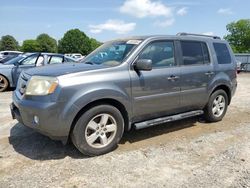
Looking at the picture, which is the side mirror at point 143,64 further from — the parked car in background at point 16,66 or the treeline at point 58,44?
the treeline at point 58,44

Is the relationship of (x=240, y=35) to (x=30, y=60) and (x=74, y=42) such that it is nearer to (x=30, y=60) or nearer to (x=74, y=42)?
(x=74, y=42)

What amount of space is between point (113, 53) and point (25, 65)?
676 cm

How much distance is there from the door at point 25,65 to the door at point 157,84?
693 cm

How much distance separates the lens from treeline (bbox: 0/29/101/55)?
88562 millimetres

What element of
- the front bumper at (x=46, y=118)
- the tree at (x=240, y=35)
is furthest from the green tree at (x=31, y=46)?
the front bumper at (x=46, y=118)

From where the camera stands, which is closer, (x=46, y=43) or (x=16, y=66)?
(x=16, y=66)

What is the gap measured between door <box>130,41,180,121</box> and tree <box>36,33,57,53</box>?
95.1 metres

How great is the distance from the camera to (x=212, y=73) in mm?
6070

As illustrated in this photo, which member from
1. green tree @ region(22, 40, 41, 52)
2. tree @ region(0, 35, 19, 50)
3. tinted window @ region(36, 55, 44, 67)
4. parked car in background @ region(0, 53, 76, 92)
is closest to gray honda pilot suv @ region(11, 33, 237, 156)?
parked car in background @ region(0, 53, 76, 92)

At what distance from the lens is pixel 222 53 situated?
21.4 feet

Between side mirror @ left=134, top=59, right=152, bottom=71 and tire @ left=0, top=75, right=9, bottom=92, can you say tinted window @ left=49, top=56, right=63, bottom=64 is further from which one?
side mirror @ left=134, top=59, right=152, bottom=71

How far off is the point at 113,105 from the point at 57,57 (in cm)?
743

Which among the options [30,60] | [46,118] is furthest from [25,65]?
[46,118]

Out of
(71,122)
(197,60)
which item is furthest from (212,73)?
(71,122)
